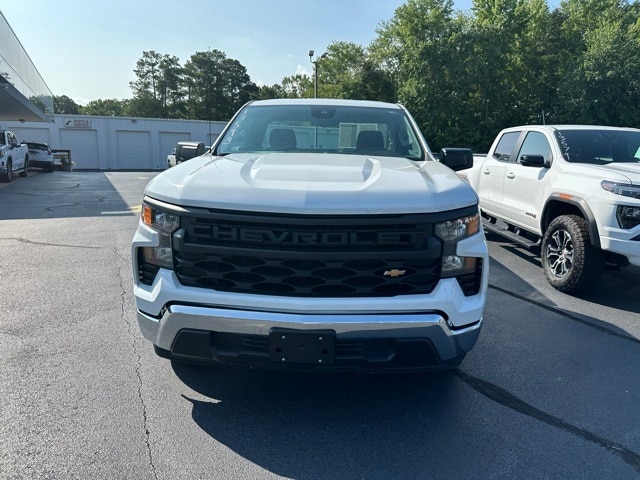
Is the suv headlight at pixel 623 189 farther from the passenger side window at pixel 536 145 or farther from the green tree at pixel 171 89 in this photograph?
the green tree at pixel 171 89

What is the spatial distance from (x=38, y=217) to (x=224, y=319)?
30.3 ft

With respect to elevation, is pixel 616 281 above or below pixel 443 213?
below

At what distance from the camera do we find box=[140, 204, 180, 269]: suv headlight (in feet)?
8.54

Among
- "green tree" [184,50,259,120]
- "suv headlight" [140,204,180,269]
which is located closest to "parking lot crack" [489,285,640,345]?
"suv headlight" [140,204,180,269]

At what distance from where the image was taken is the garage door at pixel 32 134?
3814cm

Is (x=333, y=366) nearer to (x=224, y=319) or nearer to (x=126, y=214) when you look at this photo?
(x=224, y=319)

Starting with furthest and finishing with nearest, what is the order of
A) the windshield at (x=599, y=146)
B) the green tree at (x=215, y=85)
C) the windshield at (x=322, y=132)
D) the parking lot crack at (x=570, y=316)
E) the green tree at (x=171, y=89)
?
1. the green tree at (x=171, y=89)
2. the green tree at (x=215, y=85)
3. the windshield at (x=599, y=146)
4. the parking lot crack at (x=570, y=316)
5. the windshield at (x=322, y=132)

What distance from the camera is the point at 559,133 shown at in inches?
244

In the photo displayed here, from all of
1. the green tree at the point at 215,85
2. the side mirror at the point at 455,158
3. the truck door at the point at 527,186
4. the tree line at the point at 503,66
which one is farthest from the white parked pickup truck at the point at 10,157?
the green tree at the point at 215,85

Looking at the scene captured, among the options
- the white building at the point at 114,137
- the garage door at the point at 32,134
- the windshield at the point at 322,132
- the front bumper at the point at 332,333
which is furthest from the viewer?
the white building at the point at 114,137

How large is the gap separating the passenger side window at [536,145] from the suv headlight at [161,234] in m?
5.13

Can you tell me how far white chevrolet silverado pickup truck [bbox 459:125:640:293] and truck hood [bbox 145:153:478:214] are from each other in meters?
2.58

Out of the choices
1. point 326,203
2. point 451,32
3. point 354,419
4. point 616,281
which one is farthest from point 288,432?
point 451,32

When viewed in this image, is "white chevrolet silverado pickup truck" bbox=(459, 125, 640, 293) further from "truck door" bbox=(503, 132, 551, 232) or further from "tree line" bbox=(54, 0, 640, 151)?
"tree line" bbox=(54, 0, 640, 151)
